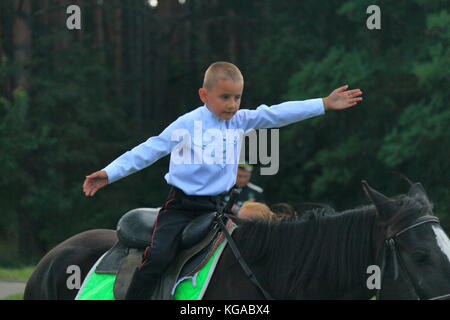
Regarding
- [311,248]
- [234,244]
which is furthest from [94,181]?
[311,248]

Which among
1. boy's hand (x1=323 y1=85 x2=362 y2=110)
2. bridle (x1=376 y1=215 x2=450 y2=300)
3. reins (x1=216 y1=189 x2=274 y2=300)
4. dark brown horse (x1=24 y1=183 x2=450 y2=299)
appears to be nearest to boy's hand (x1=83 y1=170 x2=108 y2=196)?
reins (x1=216 y1=189 x2=274 y2=300)

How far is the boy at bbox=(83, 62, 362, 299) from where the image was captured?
3682 millimetres

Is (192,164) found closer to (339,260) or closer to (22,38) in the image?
(339,260)

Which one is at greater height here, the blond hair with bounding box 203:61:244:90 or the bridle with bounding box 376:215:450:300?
the blond hair with bounding box 203:61:244:90

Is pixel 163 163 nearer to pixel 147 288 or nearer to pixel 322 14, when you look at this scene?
pixel 322 14

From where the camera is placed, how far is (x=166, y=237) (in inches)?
145

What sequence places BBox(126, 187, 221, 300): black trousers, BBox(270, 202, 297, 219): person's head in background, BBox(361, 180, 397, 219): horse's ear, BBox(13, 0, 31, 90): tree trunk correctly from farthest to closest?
1. BBox(13, 0, 31, 90): tree trunk
2. BBox(270, 202, 297, 219): person's head in background
3. BBox(126, 187, 221, 300): black trousers
4. BBox(361, 180, 397, 219): horse's ear

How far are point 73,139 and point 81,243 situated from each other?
43.2ft

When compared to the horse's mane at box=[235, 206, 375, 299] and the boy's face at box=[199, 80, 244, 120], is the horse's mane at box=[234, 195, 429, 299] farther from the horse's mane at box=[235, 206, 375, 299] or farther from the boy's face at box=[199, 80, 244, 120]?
the boy's face at box=[199, 80, 244, 120]

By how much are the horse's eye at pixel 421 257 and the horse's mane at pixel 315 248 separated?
18 centimetres

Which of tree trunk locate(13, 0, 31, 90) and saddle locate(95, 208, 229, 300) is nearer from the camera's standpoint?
saddle locate(95, 208, 229, 300)

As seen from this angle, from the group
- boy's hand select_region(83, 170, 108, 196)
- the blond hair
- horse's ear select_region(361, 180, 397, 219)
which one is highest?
the blond hair

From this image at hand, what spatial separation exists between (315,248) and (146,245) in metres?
0.95

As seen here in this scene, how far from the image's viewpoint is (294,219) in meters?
3.76
